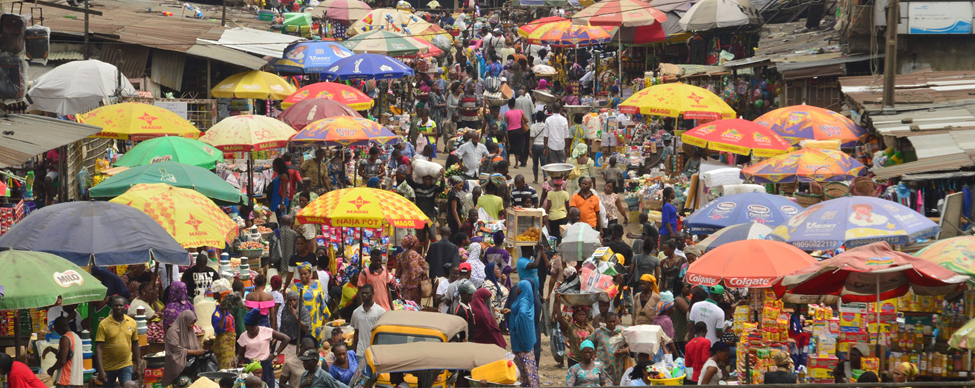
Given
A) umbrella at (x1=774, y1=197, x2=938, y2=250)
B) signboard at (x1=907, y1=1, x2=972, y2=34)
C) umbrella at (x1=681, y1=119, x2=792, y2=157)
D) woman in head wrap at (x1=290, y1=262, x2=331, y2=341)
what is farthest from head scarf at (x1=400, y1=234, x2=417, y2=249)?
signboard at (x1=907, y1=1, x2=972, y2=34)

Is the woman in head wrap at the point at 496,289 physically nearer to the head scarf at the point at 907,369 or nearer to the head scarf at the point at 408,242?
the head scarf at the point at 408,242

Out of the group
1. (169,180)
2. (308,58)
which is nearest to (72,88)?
(169,180)

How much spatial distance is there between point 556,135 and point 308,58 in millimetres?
6539

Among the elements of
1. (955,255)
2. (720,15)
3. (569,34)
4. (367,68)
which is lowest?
(955,255)

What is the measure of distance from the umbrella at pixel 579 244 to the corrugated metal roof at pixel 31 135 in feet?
20.4

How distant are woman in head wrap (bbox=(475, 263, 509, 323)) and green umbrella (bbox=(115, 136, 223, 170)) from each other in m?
4.70

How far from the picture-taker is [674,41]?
2870 centimetres

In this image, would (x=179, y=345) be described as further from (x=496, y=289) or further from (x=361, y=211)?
A: (x=496, y=289)

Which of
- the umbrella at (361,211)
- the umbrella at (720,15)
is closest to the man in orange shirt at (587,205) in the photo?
the umbrella at (361,211)

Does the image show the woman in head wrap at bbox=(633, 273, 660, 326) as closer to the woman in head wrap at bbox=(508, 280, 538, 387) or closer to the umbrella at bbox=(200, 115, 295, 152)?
the woman in head wrap at bbox=(508, 280, 538, 387)

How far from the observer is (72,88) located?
18141 mm

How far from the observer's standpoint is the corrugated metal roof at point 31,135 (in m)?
12.4

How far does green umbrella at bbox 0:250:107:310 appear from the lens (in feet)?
31.3

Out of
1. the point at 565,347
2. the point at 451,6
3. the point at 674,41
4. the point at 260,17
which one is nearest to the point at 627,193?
the point at 565,347
